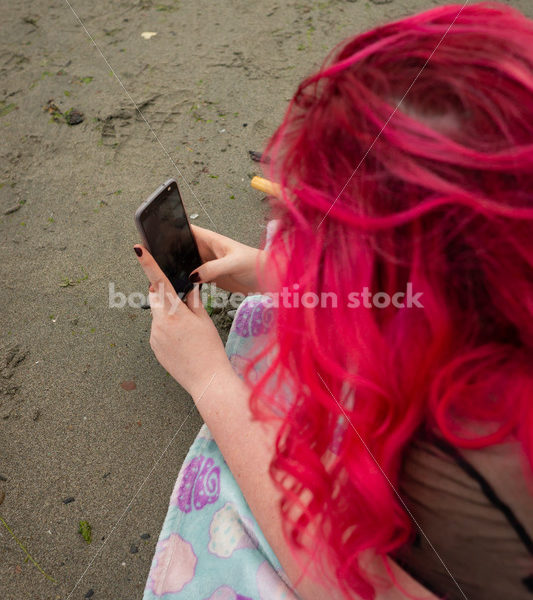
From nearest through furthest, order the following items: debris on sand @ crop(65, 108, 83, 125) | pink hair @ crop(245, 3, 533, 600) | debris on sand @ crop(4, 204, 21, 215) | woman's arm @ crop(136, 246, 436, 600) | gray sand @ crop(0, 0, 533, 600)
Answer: pink hair @ crop(245, 3, 533, 600) < woman's arm @ crop(136, 246, 436, 600) < gray sand @ crop(0, 0, 533, 600) < debris on sand @ crop(4, 204, 21, 215) < debris on sand @ crop(65, 108, 83, 125)

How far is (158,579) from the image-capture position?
1.00 m

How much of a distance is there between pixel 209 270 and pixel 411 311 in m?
0.59

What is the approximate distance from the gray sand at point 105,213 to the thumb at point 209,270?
0.36 m

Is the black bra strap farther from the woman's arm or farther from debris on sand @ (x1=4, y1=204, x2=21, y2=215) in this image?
debris on sand @ (x1=4, y1=204, x2=21, y2=215)

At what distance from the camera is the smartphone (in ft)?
3.52

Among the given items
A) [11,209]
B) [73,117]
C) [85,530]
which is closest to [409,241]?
[85,530]

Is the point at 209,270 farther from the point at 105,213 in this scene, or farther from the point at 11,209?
the point at 11,209

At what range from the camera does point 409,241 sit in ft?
2.10

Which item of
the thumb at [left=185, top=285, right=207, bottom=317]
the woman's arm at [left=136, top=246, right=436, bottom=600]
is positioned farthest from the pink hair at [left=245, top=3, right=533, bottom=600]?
the thumb at [left=185, top=285, right=207, bottom=317]

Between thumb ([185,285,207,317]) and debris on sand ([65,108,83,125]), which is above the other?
thumb ([185,285,207,317])

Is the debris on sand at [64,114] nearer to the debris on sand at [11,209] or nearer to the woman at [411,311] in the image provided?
the debris on sand at [11,209]

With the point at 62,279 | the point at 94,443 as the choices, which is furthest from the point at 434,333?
the point at 62,279

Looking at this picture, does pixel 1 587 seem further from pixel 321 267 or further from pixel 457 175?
pixel 457 175

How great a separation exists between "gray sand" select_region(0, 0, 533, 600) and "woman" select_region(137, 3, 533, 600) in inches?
21.0
